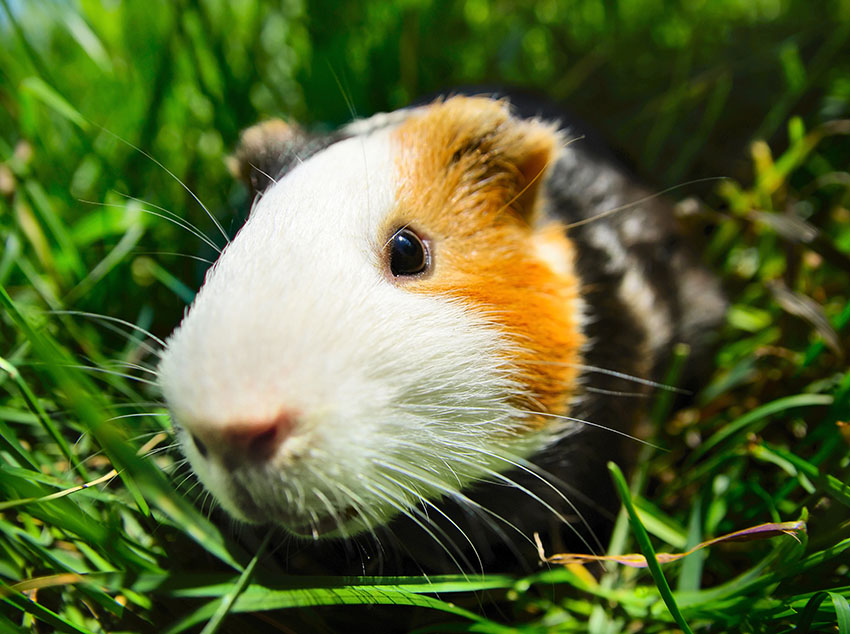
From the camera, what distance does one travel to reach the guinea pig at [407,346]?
1211 millimetres

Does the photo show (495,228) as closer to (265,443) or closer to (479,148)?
(479,148)

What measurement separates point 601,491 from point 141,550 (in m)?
→ 1.35

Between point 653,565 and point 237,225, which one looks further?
point 237,225

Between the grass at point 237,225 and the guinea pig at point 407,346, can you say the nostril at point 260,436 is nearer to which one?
the guinea pig at point 407,346

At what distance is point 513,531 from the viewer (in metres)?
1.77

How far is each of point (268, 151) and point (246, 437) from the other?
1.01 m

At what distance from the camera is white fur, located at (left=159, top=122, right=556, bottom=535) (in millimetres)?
1195

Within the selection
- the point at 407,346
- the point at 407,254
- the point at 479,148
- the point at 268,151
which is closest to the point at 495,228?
the point at 479,148

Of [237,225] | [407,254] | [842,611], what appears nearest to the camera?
[842,611]

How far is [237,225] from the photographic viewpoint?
193cm

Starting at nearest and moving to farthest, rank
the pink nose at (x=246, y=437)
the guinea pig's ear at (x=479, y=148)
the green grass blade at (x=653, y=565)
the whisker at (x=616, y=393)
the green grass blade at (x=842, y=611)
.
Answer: the pink nose at (x=246, y=437) → the green grass blade at (x=842, y=611) → the green grass blade at (x=653, y=565) → the guinea pig's ear at (x=479, y=148) → the whisker at (x=616, y=393)

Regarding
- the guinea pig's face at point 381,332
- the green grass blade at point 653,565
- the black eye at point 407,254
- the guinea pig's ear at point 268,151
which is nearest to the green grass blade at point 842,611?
the green grass blade at point 653,565

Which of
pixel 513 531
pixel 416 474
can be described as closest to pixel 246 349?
pixel 416 474

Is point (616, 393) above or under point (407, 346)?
under
